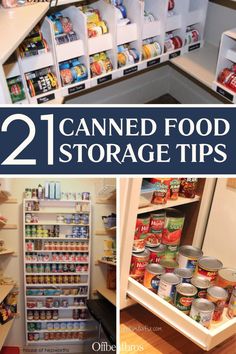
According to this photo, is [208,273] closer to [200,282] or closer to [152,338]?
[200,282]

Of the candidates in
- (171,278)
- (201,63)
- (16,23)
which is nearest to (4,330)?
(171,278)

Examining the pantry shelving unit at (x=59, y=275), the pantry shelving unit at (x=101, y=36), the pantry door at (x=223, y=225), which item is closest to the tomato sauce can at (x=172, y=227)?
the pantry door at (x=223, y=225)

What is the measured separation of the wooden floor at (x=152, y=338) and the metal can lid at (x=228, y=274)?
0.73 feet

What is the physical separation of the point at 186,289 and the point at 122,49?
4.96ft

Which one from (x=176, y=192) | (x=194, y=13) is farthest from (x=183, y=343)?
(x=194, y=13)

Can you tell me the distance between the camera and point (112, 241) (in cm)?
170

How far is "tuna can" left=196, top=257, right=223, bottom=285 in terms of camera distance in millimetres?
1177

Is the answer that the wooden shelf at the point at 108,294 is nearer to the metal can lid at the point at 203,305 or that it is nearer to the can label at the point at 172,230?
the can label at the point at 172,230

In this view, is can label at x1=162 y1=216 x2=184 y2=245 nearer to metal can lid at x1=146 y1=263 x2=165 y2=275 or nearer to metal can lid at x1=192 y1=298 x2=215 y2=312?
metal can lid at x1=146 y1=263 x2=165 y2=275

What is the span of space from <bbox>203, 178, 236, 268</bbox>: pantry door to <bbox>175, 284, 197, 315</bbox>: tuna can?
25 centimetres

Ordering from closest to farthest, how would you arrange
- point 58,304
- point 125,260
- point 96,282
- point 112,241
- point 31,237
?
point 125,260, point 112,241, point 96,282, point 31,237, point 58,304

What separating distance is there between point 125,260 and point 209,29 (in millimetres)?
2031

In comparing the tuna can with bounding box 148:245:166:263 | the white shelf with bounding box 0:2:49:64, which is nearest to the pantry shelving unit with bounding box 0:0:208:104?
the white shelf with bounding box 0:2:49:64

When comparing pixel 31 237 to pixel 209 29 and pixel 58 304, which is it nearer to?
pixel 58 304
